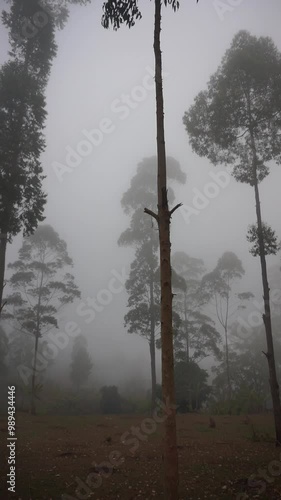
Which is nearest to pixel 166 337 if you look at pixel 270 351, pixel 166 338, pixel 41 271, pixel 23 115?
pixel 166 338

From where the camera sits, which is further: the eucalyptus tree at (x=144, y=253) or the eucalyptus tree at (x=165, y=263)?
the eucalyptus tree at (x=144, y=253)

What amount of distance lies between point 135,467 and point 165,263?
6.88 metres

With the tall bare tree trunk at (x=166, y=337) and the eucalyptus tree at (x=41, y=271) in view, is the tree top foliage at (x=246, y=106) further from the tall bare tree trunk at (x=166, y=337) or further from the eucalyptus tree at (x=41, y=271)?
the eucalyptus tree at (x=41, y=271)

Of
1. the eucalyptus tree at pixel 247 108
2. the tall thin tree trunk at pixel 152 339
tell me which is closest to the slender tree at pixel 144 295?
the tall thin tree trunk at pixel 152 339

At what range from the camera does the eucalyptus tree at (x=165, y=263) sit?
4.92 meters

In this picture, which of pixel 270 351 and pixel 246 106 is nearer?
pixel 270 351

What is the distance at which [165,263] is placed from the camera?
5.68 metres

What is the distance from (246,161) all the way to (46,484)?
A: 44.6ft

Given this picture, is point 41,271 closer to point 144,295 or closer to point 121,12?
point 144,295

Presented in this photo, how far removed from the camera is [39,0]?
58.6ft

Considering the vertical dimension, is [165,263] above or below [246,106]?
below

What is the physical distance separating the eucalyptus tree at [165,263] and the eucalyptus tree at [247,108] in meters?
7.57

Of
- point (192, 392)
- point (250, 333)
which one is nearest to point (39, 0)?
point (192, 392)

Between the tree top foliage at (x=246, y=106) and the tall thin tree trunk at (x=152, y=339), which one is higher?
the tree top foliage at (x=246, y=106)
